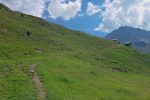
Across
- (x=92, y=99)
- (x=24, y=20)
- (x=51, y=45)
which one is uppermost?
(x=24, y=20)

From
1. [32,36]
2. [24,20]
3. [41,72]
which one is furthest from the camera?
[24,20]

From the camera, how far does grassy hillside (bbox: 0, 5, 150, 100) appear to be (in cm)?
4766

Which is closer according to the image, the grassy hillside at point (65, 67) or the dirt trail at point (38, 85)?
the dirt trail at point (38, 85)

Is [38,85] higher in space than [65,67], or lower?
lower

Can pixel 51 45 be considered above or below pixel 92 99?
above

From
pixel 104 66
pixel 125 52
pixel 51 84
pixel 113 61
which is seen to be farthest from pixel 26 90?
pixel 125 52

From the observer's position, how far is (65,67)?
72625 mm

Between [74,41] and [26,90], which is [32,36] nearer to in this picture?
[74,41]

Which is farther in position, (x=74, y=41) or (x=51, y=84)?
(x=74, y=41)

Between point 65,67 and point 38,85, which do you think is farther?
point 65,67

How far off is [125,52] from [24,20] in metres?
45.7

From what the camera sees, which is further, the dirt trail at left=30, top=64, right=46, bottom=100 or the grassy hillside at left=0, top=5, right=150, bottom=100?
the grassy hillside at left=0, top=5, right=150, bottom=100

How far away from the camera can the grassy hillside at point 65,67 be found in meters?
47.7

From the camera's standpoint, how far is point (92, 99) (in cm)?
4550
